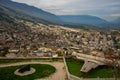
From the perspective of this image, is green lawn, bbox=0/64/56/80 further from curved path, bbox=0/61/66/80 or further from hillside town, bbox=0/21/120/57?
hillside town, bbox=0/21/120/57

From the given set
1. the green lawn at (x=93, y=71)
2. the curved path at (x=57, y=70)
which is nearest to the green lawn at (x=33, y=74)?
the curved path at (x=57, y=70)

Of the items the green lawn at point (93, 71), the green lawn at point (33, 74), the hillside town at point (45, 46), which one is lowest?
the hillside town at point (45, 46)

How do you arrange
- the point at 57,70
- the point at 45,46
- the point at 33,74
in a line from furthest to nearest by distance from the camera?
1. the point at 45,46
2. the point at 57,70
3. the point at 33,74

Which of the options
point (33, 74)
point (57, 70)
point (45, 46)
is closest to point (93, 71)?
point (57, 70)

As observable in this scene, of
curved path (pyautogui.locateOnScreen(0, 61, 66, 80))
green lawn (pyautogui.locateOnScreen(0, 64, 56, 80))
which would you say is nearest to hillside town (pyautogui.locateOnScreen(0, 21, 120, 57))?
curved path (pyautogui.locateOnScreen(0, 61, 66, 80))

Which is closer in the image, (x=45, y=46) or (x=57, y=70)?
(x=57, y=70)

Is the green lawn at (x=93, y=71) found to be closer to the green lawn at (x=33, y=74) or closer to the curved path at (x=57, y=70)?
the curved path at (x=57, y=70)

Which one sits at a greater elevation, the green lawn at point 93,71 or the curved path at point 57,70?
the green lawn at point 93,71

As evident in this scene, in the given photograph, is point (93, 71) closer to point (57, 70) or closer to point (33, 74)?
point (57, 70)
